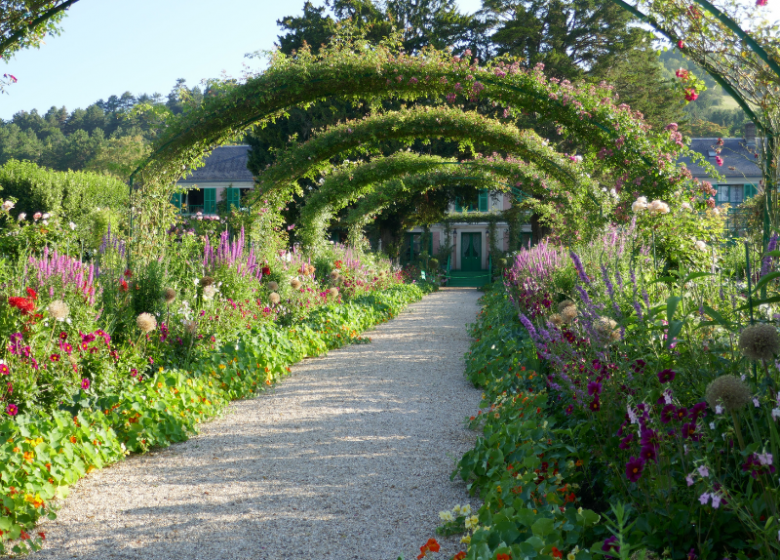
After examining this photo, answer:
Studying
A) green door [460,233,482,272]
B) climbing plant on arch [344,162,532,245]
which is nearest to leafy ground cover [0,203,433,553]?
climbing plant on arch [344,162,532,245]

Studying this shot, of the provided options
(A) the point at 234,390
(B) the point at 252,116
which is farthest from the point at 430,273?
(A) the point at 234,390

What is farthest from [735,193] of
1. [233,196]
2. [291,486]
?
A: [291,486]

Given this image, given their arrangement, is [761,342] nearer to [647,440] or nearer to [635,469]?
[647,440]

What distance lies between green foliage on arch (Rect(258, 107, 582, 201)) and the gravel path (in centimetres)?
407

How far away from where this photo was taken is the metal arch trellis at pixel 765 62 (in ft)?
6.59

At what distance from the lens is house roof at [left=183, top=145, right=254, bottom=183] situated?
26.3 meters

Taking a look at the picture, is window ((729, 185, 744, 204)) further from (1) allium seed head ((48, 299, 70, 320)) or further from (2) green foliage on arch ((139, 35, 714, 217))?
(1) allium seed head ((48, 299, 70, 320))

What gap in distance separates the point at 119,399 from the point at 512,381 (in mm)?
2499

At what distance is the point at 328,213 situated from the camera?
36.2ft

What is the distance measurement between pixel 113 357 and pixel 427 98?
4138mm

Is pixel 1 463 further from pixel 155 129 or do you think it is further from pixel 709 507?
pixel 155 129

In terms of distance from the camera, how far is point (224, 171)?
88.2 ft

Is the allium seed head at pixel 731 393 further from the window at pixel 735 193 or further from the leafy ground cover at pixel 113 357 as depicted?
the window at pixel 735 193

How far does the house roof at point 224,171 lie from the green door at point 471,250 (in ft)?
32.1
